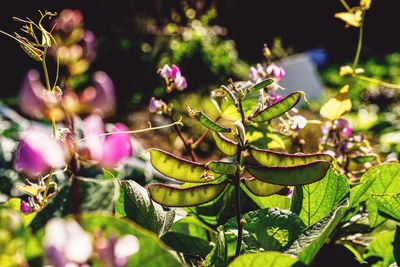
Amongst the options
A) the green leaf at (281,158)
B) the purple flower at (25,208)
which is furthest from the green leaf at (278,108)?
the purple flower at (25,208)

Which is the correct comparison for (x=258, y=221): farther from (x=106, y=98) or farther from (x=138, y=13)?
(x=138, y=13)

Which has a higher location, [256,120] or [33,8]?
[256,120]

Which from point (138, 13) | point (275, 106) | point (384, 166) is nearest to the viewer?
point (275, 106)

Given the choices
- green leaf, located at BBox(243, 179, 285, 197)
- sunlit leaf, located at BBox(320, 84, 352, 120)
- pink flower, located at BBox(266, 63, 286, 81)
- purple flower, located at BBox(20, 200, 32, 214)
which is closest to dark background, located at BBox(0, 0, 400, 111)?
pink flower, located at BBox(266, 63, 286, 81)

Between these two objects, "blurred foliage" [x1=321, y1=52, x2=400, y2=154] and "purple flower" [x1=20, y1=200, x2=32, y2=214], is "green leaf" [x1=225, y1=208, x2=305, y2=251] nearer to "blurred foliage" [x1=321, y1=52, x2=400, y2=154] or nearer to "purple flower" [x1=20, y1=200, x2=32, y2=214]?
"purple flower" [x1=20, y1=200, x2=32, y2=214]

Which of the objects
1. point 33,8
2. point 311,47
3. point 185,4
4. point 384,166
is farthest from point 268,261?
point 311,47
